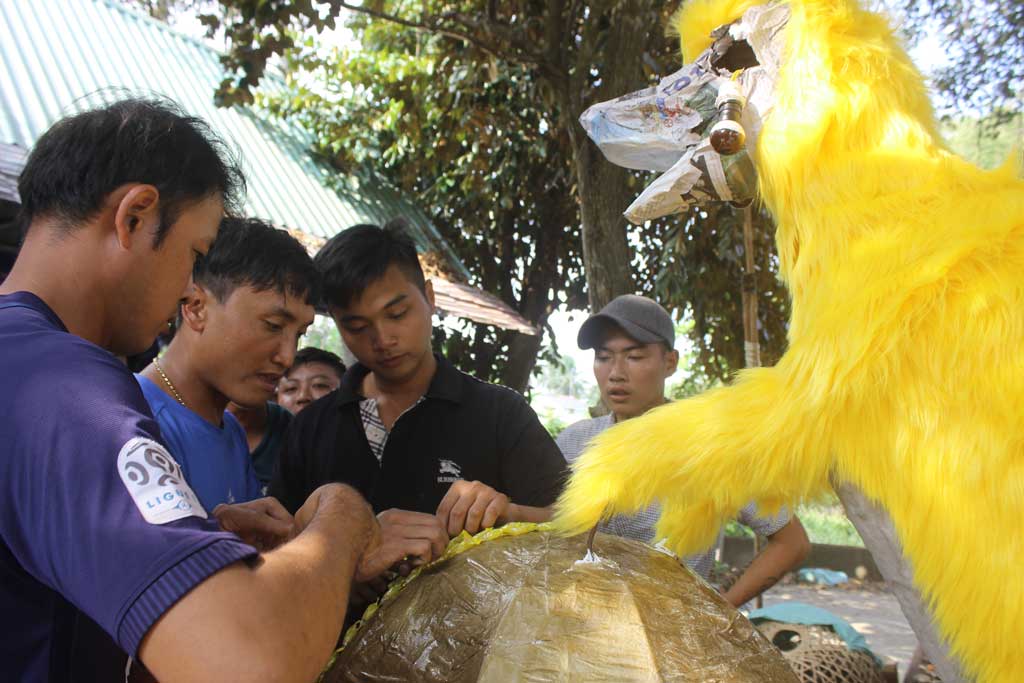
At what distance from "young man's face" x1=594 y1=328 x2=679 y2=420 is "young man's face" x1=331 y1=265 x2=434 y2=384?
3.22 feet

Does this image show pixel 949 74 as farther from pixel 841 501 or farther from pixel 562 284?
pixel 841 501

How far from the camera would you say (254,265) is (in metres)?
1.96

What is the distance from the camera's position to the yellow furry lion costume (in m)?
1.21

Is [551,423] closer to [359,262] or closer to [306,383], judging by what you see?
[306,383]

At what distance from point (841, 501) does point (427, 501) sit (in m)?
1.06

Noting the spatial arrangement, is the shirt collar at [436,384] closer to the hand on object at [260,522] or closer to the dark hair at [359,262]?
the dark hair at [359,262]

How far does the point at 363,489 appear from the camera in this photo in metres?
2.11

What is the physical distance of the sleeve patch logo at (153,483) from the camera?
0.80m

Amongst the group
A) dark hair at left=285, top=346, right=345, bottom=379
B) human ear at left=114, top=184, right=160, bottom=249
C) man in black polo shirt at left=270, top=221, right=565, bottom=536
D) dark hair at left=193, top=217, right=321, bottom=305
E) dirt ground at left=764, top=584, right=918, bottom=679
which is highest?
human ear at left=114, top=184, right=160, bottom=249

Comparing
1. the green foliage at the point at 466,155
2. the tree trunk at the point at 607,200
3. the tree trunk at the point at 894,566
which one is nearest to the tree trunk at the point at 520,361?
the green foliage at the point at 466,155

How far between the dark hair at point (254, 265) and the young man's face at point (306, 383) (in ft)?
5.49

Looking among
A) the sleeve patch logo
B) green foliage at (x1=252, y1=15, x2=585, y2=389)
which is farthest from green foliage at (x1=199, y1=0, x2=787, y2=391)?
the sleeve patch logo

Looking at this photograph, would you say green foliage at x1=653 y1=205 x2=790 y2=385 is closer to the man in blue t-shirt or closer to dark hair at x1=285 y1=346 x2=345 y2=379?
dark hair at x1=285 y1=346 x2=345 y2=379

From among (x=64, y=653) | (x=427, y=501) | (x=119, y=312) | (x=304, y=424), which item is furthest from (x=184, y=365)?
(x=64, y=653)
